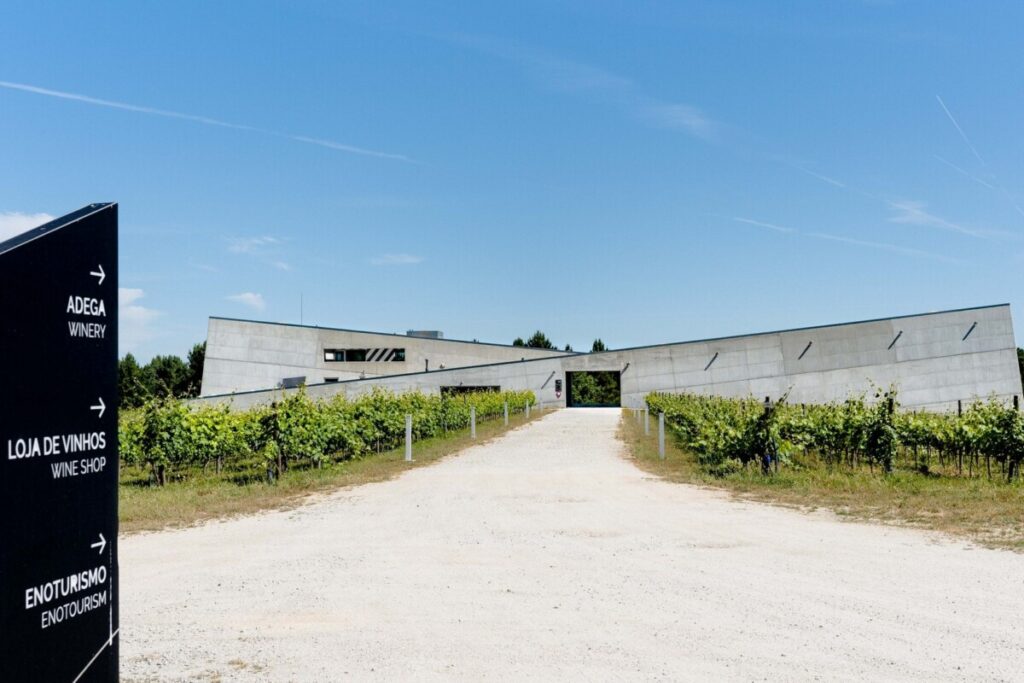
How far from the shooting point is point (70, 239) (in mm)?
3178

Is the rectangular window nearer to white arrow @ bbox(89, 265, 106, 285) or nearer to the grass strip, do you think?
the grass strip

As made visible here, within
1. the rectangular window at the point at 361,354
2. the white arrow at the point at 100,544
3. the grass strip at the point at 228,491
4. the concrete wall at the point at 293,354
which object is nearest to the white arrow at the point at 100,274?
the white arrow at the point at 100,544

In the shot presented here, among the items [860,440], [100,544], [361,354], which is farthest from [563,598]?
[361,354]

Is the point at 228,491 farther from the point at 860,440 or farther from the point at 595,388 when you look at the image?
the point at 595,388

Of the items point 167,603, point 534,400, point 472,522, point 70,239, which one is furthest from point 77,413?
point 534,400

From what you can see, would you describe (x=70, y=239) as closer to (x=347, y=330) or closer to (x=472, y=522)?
(x=472, y=522)

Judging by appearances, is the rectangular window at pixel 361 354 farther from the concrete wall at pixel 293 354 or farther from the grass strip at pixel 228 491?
the grass strip at pixel 228 491

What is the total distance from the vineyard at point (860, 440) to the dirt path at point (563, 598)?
570 cm

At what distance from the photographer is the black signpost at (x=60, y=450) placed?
283 centimetres

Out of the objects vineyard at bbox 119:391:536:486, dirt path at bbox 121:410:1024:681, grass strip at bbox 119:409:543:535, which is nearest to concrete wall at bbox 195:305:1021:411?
vineyard at bbox 119:391:536:486

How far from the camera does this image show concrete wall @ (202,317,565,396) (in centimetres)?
6188

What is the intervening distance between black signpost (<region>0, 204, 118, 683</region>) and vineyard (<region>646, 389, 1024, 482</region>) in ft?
51.5

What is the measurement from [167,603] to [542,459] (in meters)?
14.1

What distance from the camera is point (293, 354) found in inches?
2437
